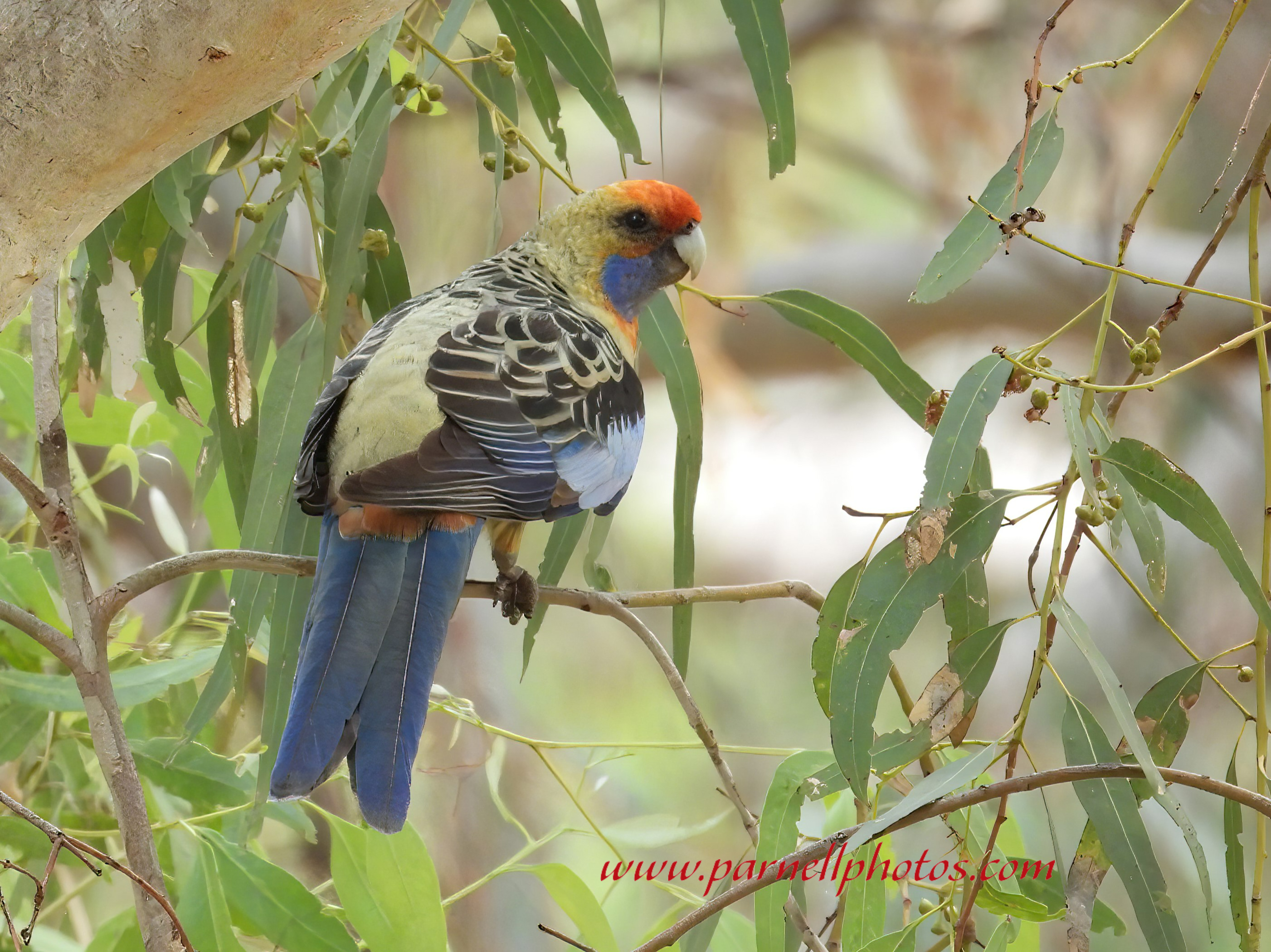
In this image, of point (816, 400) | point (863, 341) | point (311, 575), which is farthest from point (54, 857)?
point (816, 400)

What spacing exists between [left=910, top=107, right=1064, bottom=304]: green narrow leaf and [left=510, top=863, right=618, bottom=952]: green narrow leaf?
2.53 ft

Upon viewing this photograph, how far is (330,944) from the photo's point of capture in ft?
3.74

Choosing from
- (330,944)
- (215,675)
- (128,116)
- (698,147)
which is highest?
(698,147)

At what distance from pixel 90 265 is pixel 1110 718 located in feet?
7.43

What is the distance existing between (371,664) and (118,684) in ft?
1.88

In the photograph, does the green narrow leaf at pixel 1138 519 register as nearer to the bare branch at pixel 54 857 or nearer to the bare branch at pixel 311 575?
the bare branch at pixel 311 575

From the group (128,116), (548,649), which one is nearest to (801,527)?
(548,649)

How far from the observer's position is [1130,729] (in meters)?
0.73

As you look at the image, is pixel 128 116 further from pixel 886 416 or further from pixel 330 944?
pixel 886 416

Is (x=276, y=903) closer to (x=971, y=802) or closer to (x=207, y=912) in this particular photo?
(x=207, y=912)

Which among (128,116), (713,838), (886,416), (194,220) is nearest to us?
(128,116)

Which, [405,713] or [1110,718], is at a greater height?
[405,713]

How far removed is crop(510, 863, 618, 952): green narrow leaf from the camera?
4.06ft

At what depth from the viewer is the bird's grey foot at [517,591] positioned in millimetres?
1116
